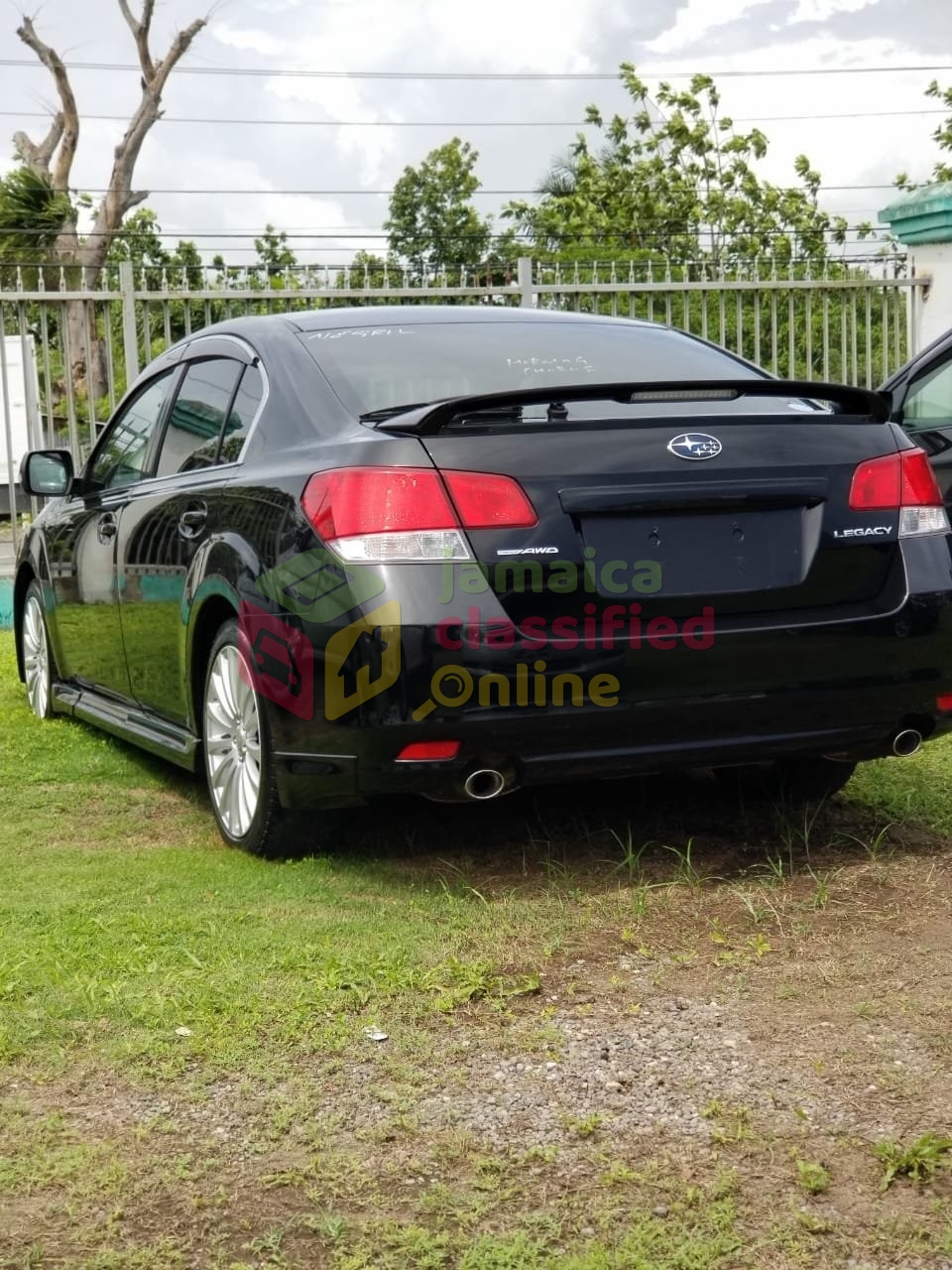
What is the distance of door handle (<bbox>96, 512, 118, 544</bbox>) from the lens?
Result: 5973mm

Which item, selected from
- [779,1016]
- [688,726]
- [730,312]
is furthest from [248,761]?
[730,312]

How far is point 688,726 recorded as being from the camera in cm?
429

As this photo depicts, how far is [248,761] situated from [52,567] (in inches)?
97.3

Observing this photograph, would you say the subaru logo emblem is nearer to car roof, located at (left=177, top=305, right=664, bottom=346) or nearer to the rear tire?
car roof, located at (left=177, top=305, right=664, bottom=346)

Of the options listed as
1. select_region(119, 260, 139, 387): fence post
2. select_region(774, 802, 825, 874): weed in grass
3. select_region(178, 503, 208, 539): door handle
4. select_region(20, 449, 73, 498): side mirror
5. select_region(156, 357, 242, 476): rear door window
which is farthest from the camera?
select_region(119, 260, 139, 387): fence post

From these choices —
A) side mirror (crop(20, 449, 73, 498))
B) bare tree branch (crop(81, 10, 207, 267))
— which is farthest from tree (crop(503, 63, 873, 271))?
side mirror (crop(20, 449, 73, 498))

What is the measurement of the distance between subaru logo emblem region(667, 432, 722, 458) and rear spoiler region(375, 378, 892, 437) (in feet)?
0.53

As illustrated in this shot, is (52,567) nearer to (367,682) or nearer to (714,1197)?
(367,682)

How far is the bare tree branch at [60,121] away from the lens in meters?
33.9

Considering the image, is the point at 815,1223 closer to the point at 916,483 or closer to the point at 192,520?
the point at 916,483

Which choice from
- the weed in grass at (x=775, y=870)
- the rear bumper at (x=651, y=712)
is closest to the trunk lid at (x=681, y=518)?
the rear bumper at (x=651, y=712)

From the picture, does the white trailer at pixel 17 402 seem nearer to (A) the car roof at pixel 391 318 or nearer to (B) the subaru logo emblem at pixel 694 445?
(A) the car roof at pixel 391 318

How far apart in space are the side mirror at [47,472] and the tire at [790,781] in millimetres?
2947

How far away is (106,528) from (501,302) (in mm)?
7561
